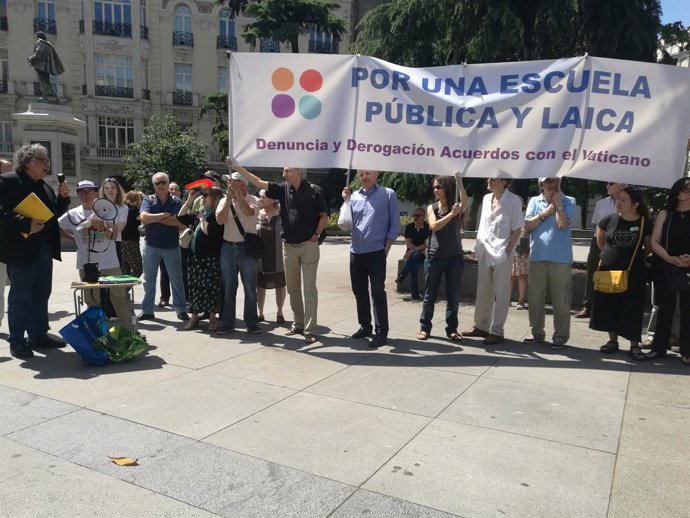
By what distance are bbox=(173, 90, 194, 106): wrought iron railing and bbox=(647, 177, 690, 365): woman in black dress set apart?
3775cm

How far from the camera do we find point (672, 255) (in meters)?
5.35

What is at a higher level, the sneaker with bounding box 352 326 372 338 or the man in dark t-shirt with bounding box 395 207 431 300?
the man in dark t-shirt with bounding box 395 207 431 300

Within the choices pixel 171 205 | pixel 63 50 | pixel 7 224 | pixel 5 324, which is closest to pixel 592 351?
pixel 171 205

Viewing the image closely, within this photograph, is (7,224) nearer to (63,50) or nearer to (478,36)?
(478,36)

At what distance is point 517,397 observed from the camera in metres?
4.48

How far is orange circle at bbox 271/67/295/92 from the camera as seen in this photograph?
586 cm

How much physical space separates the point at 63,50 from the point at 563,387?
40.4m

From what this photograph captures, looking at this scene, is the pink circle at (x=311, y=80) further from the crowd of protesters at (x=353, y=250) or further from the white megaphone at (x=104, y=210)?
the white megaphone at (x=104, y=210)

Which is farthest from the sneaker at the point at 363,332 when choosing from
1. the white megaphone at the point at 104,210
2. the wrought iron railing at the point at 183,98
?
the wrought iron railing at the point at 183,98

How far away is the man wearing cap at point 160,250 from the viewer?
7.26 metres

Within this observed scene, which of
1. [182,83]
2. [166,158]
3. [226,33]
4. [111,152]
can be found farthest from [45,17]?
[166,158]

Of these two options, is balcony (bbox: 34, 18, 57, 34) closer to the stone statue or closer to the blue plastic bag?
the stone statue

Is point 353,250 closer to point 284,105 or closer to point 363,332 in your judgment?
point 363,332

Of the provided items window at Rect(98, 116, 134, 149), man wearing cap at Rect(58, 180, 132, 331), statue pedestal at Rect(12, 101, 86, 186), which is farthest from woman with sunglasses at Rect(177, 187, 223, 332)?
window at Rect(98, 116, 134, 149)
